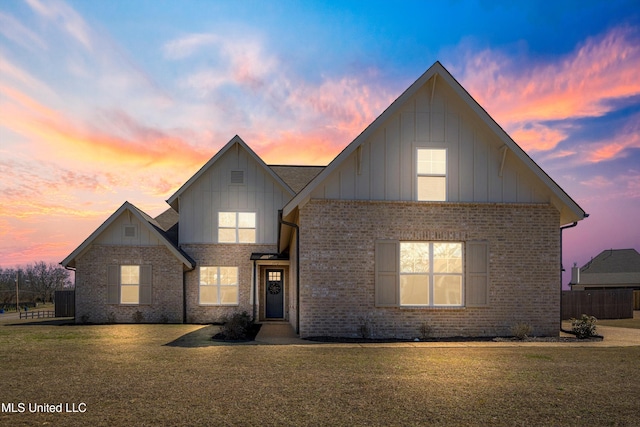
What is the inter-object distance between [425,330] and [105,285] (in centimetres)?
1397

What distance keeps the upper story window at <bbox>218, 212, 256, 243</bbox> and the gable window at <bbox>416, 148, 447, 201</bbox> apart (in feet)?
31.2

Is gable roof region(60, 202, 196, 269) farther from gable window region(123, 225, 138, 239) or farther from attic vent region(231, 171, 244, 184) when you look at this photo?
attic vent region(231, 171, 244, 184)

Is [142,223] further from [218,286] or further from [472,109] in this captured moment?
[472,109]

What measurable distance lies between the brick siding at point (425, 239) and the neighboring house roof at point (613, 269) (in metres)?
28.0

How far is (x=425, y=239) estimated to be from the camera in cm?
1402

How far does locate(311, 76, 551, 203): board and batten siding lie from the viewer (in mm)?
14070

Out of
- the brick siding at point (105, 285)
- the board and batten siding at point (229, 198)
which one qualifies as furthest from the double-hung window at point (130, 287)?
the board and batten siding at point (229, 198)

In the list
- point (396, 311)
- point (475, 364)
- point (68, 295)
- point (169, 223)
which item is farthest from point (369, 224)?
point (68, 295)

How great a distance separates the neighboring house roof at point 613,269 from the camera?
39.6 metres

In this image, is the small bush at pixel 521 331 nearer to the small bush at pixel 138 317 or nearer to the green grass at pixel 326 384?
the green grass at pixel 326 384

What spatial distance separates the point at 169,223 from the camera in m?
24.0

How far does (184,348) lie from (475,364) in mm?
7050

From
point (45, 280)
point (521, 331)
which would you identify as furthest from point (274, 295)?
point (45, 280)

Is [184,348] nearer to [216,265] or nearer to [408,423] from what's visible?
[408,423]
